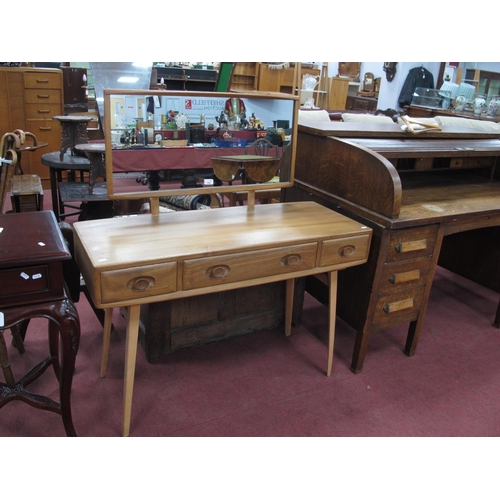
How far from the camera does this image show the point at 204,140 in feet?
6.84

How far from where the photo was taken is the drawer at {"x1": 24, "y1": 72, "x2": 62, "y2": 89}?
482cm

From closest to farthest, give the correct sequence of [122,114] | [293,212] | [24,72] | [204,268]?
[204,268]
[122,114]
[293,212]
[24,72]

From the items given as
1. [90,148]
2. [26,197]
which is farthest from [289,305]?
[90,148]

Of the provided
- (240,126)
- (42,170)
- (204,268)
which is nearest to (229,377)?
(204,268)

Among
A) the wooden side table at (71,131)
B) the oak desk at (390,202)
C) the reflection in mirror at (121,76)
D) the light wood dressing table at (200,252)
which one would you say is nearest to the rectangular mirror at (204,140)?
the light wood dressing table at (200,252)

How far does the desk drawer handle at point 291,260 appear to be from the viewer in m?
1.81

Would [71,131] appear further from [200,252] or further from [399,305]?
Answer: [399,305]

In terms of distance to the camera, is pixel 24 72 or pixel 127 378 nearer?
pixel 127 378

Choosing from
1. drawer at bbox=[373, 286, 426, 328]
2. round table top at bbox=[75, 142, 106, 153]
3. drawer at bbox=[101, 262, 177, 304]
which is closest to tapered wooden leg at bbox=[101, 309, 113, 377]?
drawer at bbox=[101, 262, 177, 304]

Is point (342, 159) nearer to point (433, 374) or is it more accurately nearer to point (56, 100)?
point (433, 374)

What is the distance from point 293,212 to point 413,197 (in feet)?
2.33

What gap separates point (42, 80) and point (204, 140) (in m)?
3.67

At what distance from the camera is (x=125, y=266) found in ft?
4.86

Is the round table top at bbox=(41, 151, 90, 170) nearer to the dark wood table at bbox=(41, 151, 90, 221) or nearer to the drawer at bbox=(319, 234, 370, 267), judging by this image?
the dark wood table at bbox=(41, 151, 90, 221)
